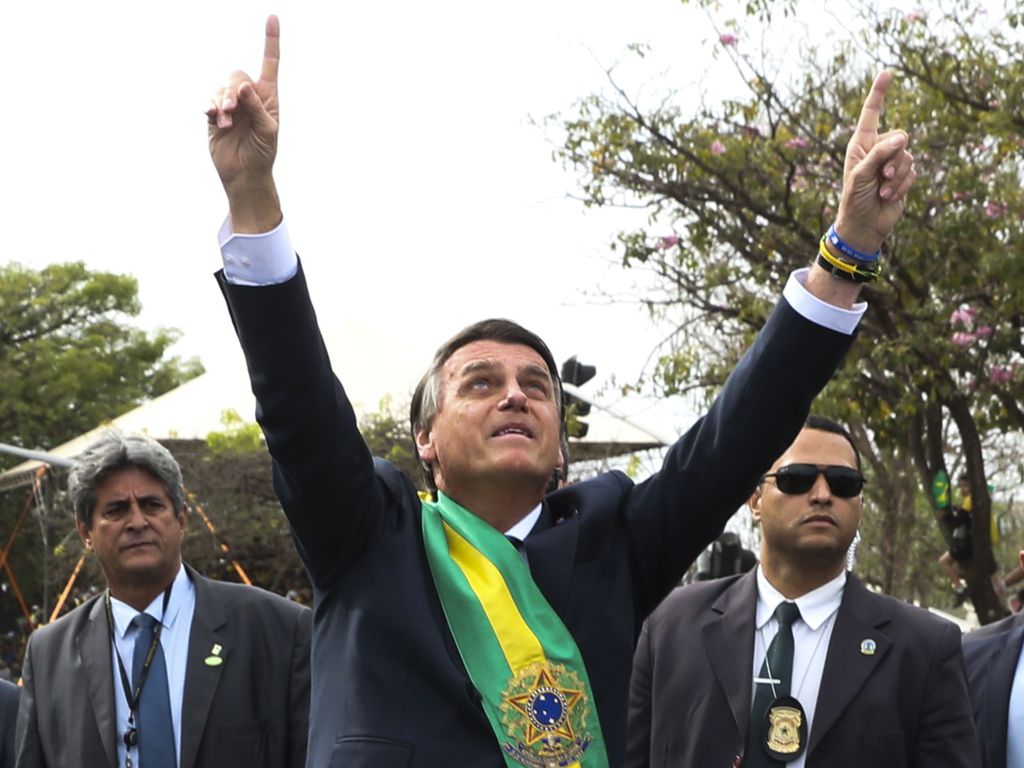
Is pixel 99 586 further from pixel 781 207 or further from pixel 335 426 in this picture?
pixel 335 426

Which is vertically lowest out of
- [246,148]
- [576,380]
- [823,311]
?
[823,311]

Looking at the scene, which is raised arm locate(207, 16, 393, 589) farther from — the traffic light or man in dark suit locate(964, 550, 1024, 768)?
the traffic light

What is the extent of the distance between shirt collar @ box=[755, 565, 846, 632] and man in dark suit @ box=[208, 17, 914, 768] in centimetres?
176

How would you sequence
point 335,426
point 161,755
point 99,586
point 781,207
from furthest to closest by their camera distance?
point 99,586
point 781,207
point 161,755
point 335,426

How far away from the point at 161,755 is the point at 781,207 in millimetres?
→ 10924

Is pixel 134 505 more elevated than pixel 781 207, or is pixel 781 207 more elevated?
pixel 781 207

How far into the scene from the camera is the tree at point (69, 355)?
41.2 m

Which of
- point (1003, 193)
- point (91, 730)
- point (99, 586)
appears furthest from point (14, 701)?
point (99, 586)

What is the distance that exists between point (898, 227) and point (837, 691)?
10.1 m

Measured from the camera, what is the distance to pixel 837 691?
4957 millimetres

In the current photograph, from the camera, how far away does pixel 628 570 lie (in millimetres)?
3467

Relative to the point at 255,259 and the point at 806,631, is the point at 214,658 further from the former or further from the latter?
the point at 255,259

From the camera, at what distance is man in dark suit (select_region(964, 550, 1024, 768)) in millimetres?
5324

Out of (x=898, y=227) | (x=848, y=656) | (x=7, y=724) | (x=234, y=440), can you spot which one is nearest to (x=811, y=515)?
(x=848, y=656)
